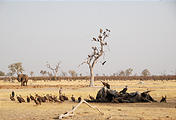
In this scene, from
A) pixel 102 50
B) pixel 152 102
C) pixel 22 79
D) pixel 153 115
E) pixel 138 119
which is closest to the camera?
pixel 138 119

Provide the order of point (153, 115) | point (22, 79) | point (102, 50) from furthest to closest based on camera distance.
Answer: point (22, 79)
point (102, 50)
point (153, 115)

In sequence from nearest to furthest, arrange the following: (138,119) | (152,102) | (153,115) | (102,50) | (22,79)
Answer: (138,119)
(153,115)
(152,102)
(102,50)
(22,79)

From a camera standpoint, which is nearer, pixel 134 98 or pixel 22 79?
pixel 134 98

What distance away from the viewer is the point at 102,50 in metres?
35.8

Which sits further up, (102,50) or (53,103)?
(102,50)

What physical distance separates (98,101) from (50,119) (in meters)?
6.37

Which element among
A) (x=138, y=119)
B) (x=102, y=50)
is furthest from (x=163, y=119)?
(x=102, y=50)

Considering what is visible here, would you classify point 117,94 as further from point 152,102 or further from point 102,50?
point 102,50

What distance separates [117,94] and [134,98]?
897mm

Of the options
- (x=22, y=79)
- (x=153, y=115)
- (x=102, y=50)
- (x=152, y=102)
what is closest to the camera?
(x=153, y=115)

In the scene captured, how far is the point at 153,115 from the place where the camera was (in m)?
9.80

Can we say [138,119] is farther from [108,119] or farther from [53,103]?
[53,103]

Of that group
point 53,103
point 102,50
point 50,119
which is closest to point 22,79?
point 102,50

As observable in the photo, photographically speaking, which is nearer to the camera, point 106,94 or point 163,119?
point 163,119
